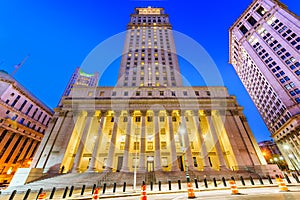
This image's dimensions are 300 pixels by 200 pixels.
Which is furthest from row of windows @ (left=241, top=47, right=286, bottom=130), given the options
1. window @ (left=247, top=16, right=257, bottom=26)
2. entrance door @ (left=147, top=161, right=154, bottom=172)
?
entrance door @ (left=147, top=161, right=154, bottom=172)

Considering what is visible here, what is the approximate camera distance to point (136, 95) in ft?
114

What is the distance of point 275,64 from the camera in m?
51.2

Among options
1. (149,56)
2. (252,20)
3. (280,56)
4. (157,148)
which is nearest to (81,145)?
(157,148)

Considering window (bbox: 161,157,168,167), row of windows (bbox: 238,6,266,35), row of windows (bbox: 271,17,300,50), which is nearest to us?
window (bbox: 161,157,168,167)

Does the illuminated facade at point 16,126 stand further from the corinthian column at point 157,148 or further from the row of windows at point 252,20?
the row of windows at point 252,20

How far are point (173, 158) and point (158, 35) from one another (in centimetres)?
5211

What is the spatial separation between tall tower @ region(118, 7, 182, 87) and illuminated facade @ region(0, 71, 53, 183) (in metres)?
32.7

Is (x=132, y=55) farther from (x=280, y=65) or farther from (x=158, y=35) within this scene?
(x=280, y=65)

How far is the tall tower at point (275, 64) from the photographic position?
145 ft

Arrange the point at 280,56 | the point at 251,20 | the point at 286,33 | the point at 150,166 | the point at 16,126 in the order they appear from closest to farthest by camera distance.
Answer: the point at 150,166, the point at 16,126, the point at 280,56, the point at 286,33, the point at 251,20

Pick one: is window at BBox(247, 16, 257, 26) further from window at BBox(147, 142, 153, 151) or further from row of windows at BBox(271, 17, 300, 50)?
window at BBox(147, 142, 153, 151)

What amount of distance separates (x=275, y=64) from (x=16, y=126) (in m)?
88.9

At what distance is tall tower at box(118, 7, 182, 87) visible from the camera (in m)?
45.8

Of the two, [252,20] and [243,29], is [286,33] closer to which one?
[252,20]
